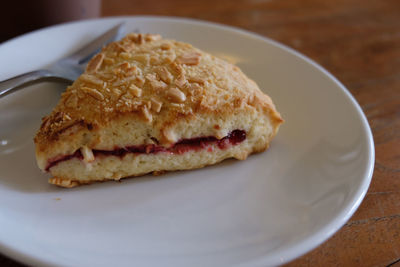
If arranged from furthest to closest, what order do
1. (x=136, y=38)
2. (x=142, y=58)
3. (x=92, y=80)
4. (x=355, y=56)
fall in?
(x=355, y=56) → (x=136, y=38) → (x=142, y=58) → (x=92, y=80)

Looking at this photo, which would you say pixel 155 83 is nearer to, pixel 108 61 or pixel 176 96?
pixel 176 96

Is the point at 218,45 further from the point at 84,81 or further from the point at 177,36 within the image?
the point at 84,81

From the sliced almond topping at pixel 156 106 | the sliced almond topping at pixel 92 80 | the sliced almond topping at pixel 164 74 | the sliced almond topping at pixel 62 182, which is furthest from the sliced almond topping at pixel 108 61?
the sliced almond topping at pixel 62 182

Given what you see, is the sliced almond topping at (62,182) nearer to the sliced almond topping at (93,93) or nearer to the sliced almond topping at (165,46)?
the sliced almond topping at (93,93)

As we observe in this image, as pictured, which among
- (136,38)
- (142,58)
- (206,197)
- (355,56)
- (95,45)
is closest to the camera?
(206,197)

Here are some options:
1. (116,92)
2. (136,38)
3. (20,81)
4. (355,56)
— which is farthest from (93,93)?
(355,56)

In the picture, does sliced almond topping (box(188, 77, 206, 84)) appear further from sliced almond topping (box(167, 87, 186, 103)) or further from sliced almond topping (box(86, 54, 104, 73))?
sliced almond topping (box(86, 54, 104, 73))

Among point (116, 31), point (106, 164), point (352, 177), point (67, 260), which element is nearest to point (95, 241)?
point (67, 260)

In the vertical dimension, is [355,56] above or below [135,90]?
below
